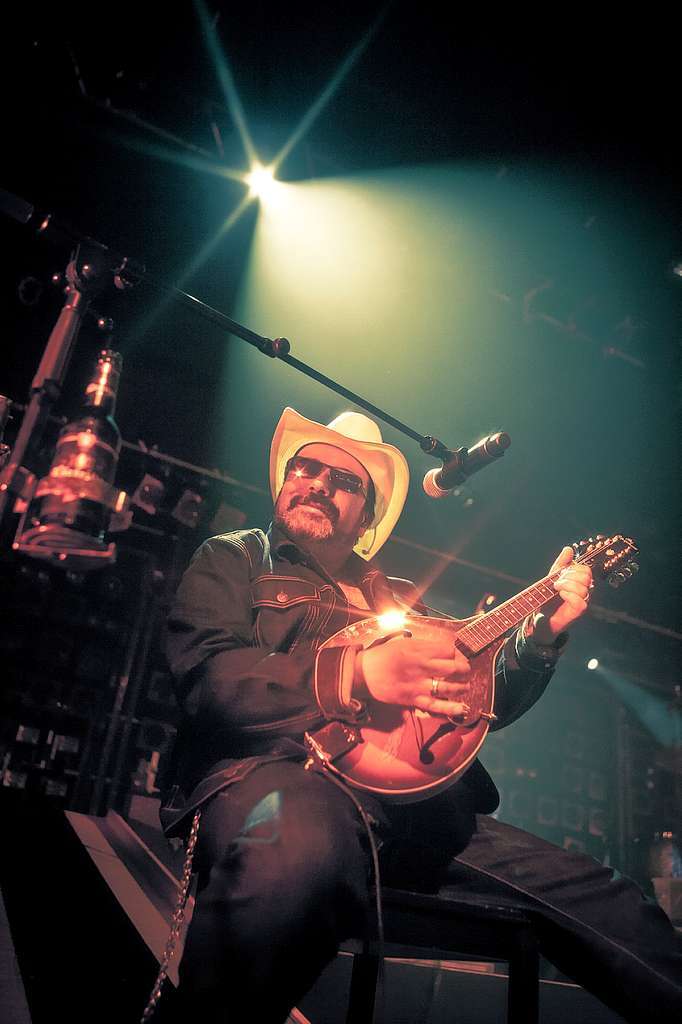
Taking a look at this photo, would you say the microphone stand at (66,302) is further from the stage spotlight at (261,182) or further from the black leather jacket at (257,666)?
the stage spotlight at (261,182)

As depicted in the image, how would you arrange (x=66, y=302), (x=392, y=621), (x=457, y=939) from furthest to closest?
(x=392, y=621), (x=457, y=939), (x=66, y=302)

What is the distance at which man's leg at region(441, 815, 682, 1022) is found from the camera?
234 cm

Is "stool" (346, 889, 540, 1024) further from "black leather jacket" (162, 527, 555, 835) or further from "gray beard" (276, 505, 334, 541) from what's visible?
"gray beard" (276, 505, 334, 541)

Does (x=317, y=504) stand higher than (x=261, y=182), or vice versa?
(x=261, y=182)

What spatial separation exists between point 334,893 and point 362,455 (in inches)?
112

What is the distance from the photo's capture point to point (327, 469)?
4.18 metres

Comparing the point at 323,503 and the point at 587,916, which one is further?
the point at 323,503

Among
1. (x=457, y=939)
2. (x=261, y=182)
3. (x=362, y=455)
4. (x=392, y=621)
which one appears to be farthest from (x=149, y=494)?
(x=457, y=939)

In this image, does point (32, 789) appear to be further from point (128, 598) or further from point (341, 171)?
point (341, 171)

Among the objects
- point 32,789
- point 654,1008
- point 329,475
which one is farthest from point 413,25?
point 32,789

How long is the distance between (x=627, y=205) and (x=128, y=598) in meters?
6.20

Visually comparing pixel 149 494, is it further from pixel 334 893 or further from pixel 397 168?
pixel 334 893

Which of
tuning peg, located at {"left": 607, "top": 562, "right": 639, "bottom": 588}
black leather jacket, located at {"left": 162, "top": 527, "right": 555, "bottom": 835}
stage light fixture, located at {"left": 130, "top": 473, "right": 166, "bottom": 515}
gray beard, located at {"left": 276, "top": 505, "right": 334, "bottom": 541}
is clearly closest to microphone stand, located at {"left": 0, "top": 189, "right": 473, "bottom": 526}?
Answer: black leather jacket, located at {"left": 162, "top": 527, "right": 555, "bottom": 835}

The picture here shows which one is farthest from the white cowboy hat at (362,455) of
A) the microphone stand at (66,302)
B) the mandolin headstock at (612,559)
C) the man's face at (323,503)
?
the microphone stand at (66,302)
